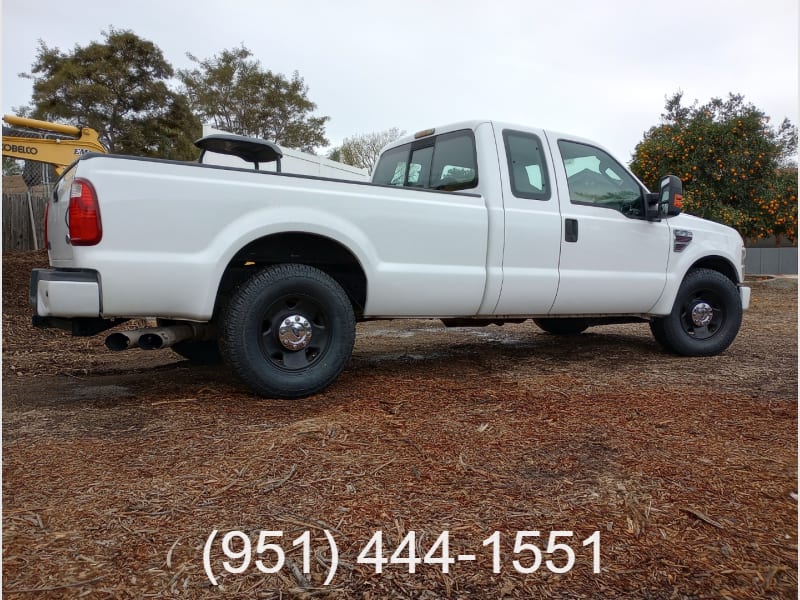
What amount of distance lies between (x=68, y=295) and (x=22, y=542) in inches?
62.1

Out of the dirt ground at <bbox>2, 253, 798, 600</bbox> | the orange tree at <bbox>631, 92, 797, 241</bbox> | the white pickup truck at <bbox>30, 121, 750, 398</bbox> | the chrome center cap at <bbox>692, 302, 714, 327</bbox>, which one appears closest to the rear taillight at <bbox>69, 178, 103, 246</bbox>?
the white pickup truck at <bbox>30, 121, 750, 398</bbox>

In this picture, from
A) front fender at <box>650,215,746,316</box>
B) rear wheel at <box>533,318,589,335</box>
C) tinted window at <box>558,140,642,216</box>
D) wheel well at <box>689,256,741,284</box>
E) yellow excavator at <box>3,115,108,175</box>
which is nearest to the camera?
tinted window at <box>558,140,642,216</box>

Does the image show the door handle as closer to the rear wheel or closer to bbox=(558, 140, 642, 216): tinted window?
bbox=(558, 140, 642, 216): tinted window

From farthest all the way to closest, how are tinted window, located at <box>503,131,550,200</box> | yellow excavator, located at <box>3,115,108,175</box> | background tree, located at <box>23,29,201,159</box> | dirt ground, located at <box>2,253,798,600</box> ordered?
background tree, located at <box>23,29,201,159</box> → yellow excavator, located at <box>3,115,108,175</box> → tinted window, located at <box>503,131,550,200</box> → dirt ground, located at <box>2,253,798,600</box>

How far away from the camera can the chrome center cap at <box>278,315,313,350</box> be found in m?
3.84

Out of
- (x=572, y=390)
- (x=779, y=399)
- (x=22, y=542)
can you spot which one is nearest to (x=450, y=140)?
(x=572, y=390)

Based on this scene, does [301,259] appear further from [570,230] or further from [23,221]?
[23,221]

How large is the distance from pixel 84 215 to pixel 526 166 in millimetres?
3283

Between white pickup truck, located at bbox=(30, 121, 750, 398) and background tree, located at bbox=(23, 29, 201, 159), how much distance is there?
20.3m

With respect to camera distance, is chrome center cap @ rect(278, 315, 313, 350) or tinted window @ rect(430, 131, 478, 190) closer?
chrome center cap @ rect(278, 315, 313, 350)

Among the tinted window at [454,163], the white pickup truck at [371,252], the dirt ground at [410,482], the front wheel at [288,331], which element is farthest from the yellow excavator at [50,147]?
the front wheel at [288,331]

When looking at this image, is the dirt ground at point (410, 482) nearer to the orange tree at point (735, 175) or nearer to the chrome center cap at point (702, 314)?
the chrome center cap at point (702, 314)

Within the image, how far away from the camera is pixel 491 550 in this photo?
2.00 metres

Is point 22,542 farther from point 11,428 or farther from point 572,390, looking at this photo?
point 572,390
